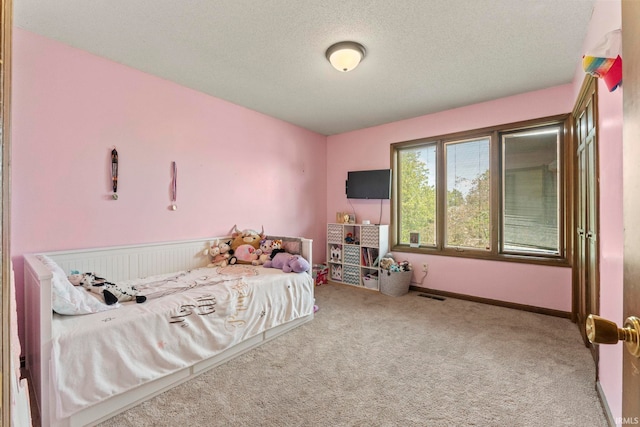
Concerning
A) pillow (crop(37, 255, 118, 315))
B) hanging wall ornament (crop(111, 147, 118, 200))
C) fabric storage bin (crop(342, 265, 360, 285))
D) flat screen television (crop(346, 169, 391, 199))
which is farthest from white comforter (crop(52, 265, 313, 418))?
flat screen television (crop(346, 169, 391, 199))

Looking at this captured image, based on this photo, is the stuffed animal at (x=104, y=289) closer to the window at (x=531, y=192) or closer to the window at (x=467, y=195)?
the window at (x=467, y=195)

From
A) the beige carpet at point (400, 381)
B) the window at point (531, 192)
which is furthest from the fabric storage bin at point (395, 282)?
the window at point (531, 192)

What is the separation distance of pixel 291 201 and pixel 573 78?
352 cm

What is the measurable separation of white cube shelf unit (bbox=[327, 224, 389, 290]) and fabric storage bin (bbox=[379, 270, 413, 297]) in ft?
0.60

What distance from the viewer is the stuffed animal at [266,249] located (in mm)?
3201

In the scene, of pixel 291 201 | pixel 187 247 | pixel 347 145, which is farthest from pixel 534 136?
pixel 187 247

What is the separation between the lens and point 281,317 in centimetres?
263

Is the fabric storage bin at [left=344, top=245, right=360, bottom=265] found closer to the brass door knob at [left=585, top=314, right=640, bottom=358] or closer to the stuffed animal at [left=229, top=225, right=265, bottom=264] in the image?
the stuffed animal at [left=229, top=225, right=265, bottom=264]

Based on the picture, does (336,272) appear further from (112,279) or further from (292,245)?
(112,279)

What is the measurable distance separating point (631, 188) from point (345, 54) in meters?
2.11

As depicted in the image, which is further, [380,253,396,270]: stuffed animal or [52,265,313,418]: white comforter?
[380,253,396,270]: stuffed animal

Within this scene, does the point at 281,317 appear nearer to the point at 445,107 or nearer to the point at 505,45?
the point at 505,45

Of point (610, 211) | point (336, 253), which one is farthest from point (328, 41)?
point (336, 253)

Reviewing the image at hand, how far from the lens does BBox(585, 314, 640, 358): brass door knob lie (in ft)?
1.77
